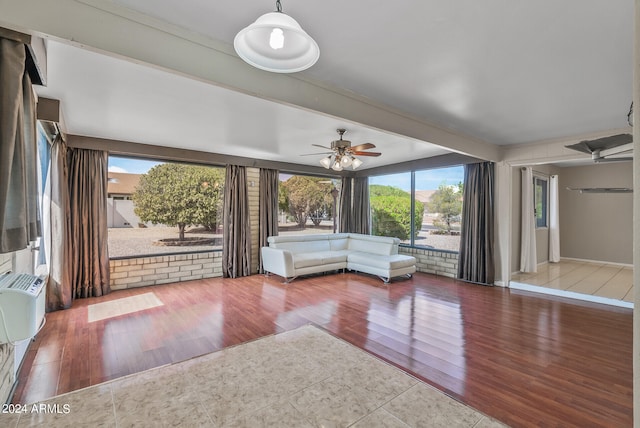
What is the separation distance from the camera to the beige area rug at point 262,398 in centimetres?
185

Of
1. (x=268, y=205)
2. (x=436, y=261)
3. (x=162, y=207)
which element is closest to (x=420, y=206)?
(x=436, y=261)

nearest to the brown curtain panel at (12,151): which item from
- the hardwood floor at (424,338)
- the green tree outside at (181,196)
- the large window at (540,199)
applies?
the hardwood floor at (424,338)

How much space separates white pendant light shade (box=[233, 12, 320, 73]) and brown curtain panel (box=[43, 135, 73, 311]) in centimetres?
370

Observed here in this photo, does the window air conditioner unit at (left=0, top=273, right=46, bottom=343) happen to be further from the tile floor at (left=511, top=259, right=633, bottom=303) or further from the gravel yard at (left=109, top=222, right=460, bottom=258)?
the tile floor at (left=511, top=259, right=633, bottom=303)

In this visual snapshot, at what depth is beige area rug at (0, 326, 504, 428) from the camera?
1.85 m

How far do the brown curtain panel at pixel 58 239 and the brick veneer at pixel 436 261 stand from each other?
6.07 meters

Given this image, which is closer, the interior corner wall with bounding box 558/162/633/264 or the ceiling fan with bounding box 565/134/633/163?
the ceiling fan with bounding box 565/134/633/163

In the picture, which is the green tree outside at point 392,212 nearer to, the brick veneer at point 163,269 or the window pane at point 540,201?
the window pane at point 540,201

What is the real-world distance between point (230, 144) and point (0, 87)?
140 inches

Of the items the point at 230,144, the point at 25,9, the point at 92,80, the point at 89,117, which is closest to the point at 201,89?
the point at 92,80

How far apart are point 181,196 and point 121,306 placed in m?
2.20

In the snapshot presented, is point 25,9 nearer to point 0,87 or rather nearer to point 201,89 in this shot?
point 0,87

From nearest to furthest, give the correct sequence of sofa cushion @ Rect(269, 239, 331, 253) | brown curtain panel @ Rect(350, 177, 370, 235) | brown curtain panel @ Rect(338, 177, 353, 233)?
sofa cushion @ Rect(269, 239, 331, 253) < brown curtain panel @ Rect(350, 177, 370, 235) < brown curtain panel @ Rect(338, 177, 353, 233)

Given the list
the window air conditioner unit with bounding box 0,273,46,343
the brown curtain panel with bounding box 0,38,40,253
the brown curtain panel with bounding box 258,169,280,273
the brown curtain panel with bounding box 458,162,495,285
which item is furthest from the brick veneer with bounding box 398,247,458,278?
the brown curtain panel with bounding box 0,38,40,253
